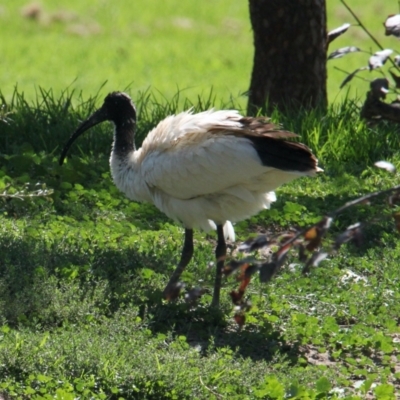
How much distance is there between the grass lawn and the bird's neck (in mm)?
607

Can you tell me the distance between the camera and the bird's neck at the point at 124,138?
6.30 metres

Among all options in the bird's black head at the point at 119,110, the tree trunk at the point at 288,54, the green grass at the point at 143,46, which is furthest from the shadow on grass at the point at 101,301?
the green grass at the point at 143,46

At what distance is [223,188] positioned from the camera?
572 cm

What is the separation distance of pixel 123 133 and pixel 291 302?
1.66 m

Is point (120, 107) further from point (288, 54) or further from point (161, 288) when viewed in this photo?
point (288, 54)

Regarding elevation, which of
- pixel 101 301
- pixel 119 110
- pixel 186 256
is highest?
pixel 119 110

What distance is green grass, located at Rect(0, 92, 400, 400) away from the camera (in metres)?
4.50

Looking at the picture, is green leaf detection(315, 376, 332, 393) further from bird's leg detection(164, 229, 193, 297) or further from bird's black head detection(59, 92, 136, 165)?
bird's black head detection(59, 92, 136, 165)

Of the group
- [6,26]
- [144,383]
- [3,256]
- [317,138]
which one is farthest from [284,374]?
[6,26]

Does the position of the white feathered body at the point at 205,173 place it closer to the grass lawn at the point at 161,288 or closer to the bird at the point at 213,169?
the bird at the point at 213,169

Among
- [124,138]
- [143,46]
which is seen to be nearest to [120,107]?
[124,138]

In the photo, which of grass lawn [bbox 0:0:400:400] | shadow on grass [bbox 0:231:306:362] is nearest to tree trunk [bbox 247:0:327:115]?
grass lawn [bbox 0:0:400:400]

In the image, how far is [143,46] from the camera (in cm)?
2127

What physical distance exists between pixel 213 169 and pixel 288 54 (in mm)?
3484
